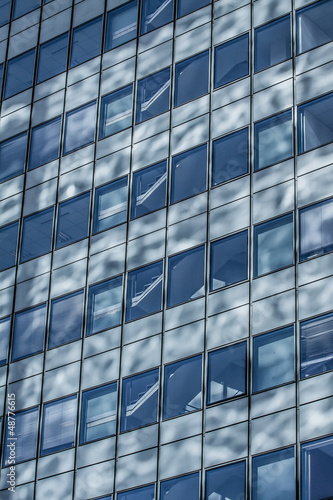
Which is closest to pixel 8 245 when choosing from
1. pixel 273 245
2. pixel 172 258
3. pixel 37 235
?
pixel 37 235

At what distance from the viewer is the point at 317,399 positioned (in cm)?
3631

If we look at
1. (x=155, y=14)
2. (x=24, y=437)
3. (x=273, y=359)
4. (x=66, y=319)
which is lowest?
(x=24, y=437)

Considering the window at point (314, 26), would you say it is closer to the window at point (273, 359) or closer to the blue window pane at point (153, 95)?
the blue window pane at point (153, 95)

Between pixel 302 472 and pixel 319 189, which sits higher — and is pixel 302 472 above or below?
below

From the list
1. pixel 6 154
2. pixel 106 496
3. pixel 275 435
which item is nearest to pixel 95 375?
pixel 106 496

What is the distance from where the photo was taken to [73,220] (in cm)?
4750

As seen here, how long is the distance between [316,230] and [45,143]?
15.6 meters

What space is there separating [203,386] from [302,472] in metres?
5.22

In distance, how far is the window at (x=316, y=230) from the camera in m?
38.9

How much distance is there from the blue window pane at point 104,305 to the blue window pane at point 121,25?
36.3ft

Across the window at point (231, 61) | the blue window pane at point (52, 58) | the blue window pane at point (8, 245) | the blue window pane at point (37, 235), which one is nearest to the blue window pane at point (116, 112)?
the blue window pane at point (52, 58)

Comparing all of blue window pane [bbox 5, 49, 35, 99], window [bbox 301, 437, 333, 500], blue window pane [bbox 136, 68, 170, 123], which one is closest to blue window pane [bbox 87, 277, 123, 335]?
blue window pane [bbox 136, 68, 170, 123]

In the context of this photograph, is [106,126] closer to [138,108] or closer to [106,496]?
[138,108]

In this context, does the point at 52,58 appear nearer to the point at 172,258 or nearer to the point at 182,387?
the point at 172,258
